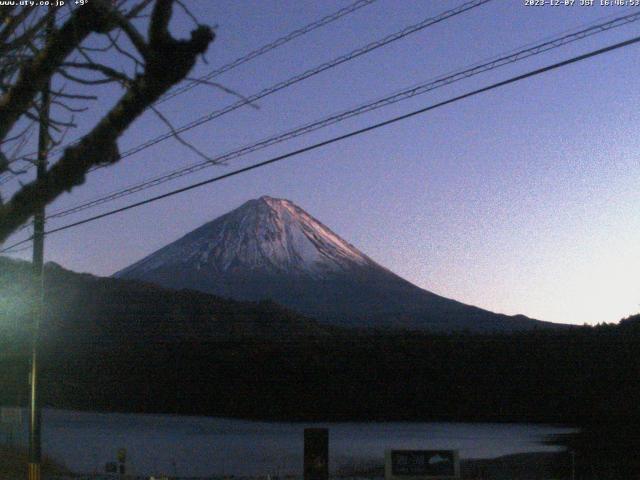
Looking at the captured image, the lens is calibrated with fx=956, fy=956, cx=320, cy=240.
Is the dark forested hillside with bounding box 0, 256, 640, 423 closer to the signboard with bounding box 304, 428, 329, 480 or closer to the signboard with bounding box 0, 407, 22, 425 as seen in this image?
the signboard with bounding box 0, 407, 22, 425

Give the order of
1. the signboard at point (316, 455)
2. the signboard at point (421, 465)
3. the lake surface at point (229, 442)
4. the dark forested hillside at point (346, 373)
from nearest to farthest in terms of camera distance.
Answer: the signboard at point (316, 455) → the signboard at point (421, 465) → the lake surface at point (229, 442) → the dark forested hillside at point (346, 373)

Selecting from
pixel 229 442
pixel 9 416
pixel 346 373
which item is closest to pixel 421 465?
pixel 9 416

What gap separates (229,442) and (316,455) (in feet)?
107

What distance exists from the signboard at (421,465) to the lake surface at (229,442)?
13408 millimetres

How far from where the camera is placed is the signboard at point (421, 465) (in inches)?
732

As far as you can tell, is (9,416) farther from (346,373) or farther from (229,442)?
(346,373)

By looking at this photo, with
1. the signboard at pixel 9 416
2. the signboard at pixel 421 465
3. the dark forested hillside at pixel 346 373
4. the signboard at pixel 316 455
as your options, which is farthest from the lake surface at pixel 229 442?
the signboard at pixel 316 455

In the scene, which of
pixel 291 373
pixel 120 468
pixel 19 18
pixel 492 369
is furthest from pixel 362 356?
pixel 19 18

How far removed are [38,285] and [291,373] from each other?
64760 mm

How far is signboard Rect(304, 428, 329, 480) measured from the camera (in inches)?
660

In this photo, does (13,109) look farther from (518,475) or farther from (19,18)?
(518,475)

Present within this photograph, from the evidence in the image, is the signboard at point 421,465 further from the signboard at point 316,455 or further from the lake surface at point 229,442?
the lake surface at point 229,442

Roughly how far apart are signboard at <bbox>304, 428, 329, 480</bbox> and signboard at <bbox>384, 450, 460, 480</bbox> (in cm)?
204

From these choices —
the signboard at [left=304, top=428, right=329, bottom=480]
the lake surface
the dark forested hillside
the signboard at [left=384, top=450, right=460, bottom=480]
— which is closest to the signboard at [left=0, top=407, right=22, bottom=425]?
the lake surface
